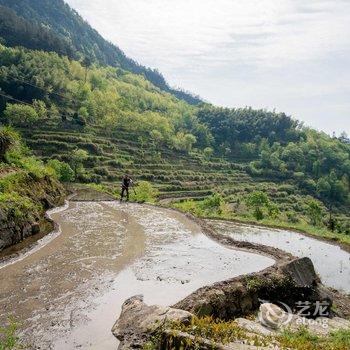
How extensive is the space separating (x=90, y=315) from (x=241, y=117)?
483ft

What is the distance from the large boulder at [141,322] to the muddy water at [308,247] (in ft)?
37.7

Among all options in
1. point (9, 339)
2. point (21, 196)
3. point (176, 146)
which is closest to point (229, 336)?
point (9, 339)

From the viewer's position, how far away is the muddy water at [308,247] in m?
20.3

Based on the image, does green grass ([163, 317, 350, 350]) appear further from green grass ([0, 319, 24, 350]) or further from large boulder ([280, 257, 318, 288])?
large boulder ([280, 257, 318, 288])

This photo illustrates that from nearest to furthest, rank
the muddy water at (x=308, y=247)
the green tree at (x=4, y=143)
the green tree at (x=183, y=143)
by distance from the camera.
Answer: the muddy water at (x=308, y=247)
the green tree at (x=4, y=143)
the green tree at (x=183, y=143)

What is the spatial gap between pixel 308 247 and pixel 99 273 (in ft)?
51.9

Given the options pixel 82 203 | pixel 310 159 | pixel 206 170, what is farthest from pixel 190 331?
pixel 310 159

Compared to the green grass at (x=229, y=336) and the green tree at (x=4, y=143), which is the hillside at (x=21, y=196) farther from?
the green grass at (x=229, y=336)

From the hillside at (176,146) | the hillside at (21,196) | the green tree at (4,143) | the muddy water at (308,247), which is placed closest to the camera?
the hillside at (21,196)

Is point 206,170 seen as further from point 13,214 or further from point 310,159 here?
point 13,214

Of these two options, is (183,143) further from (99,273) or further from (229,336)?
(229,336)

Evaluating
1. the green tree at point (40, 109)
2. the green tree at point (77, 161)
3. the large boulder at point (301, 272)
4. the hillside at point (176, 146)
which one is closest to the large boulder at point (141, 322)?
the large boulder at point (301, 272)

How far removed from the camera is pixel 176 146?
11044 cm

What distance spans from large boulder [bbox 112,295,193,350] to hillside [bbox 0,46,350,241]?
105 feet
